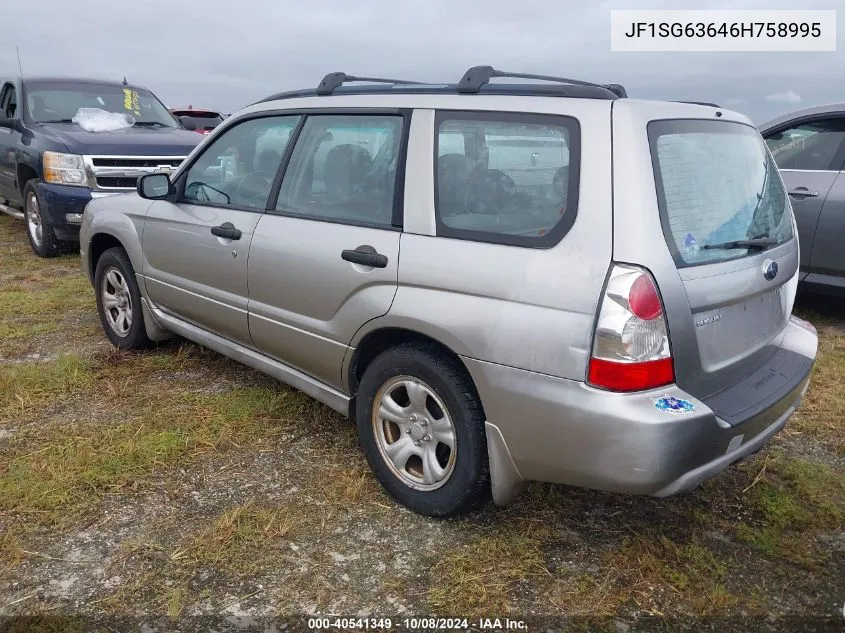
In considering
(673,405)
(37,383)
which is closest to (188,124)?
(37,383)

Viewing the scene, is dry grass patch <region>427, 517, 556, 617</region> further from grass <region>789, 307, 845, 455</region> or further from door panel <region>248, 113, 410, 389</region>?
grass <region>789, 307, 845, 455</region>

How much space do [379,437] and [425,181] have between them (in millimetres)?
1073

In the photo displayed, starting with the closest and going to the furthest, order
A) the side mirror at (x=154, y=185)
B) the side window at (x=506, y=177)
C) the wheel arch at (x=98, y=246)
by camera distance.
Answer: the side window at (x=506, y=177)
the side mirror at (x=154, y=185)
the wheel arch at (x=98, y=246)

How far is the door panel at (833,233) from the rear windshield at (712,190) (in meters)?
2.62

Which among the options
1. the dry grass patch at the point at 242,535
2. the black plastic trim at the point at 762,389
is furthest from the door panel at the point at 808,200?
the dry grass patch at the point at 242,535

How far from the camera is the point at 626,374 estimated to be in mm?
2234

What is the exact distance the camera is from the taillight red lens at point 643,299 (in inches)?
87.3

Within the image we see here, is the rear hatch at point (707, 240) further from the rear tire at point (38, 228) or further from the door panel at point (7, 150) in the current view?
the door panel at point (7, 150)

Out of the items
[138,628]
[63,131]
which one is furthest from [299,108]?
[63,131]

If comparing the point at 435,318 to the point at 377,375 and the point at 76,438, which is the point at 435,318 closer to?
the point at 377,375

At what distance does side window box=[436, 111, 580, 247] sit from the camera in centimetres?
242

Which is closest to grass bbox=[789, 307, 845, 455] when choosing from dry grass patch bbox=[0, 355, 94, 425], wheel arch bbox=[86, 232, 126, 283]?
dry grass patch bbox=[0, 355, 94, 425]

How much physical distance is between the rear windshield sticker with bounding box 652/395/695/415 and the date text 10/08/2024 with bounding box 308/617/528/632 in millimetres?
834

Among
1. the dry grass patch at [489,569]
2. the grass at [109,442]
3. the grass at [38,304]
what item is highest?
the grass at [38,304]
